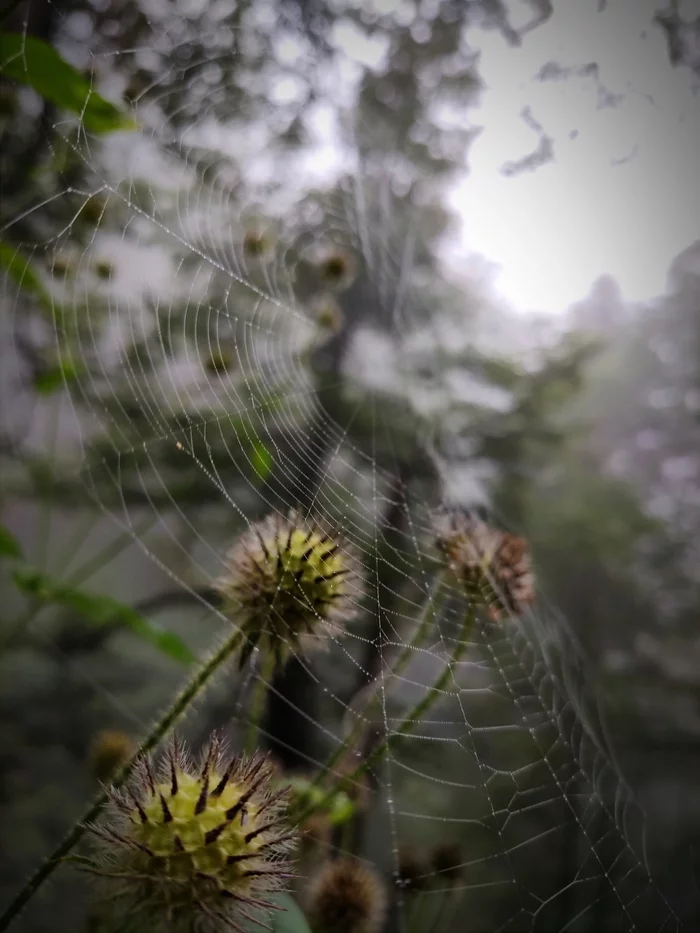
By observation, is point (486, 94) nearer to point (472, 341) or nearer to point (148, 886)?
point (472, 341)

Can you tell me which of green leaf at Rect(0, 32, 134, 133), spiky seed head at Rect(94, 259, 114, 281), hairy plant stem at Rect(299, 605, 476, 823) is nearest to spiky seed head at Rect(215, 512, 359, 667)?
hairy plant stem at Rect(299, 605, 476, 823)

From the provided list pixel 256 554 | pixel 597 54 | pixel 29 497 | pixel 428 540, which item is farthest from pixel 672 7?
pixel 29 497

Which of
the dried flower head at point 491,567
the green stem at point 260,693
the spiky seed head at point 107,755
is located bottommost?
the spiky seed head at point 107,755

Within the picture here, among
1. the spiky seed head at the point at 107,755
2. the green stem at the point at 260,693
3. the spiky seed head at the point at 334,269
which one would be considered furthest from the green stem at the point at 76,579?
the spiky seed head at the point at 334,269

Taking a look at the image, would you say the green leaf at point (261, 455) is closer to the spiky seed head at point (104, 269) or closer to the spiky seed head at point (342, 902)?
the spiky seed head at point (342, 902)

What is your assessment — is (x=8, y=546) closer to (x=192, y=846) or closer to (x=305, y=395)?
(x=192, y=846)

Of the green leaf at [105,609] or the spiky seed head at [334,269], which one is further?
the spiky seed head at [334,269]
